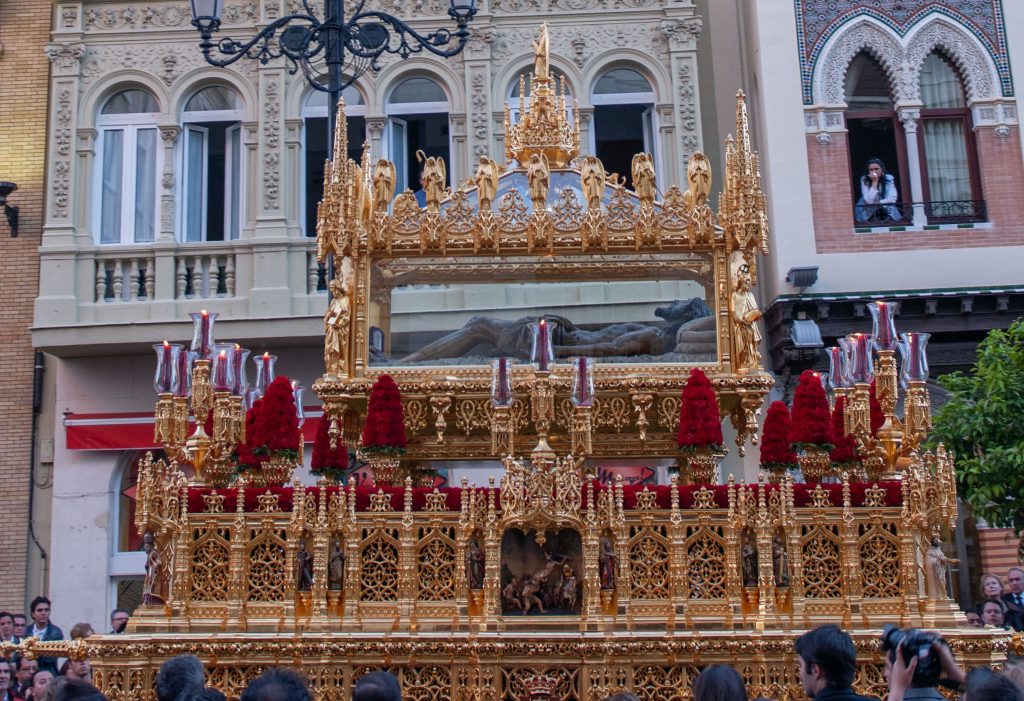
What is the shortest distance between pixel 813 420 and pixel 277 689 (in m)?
6.30

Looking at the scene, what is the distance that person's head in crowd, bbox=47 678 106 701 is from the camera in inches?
Result: 202

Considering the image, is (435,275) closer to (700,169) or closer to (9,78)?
(700,169)

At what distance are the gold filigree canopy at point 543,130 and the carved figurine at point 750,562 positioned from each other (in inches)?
179

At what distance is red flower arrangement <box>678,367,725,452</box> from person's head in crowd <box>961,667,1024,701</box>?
4824mm

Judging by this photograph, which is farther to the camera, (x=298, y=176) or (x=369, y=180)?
(x=298, y=176)

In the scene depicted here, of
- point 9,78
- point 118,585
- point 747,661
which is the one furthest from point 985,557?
point 9,78

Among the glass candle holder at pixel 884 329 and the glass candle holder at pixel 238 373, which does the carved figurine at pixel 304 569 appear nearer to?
the glass candle holder at pixel 238 373

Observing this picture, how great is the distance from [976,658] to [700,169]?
480cm

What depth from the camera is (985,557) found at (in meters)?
18.1

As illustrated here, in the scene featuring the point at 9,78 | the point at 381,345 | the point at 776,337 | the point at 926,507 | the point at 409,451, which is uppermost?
the point at 9,78

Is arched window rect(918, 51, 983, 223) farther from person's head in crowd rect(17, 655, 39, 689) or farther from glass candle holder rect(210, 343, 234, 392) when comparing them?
person's head in crowd rect(17, 655, 39, 689)

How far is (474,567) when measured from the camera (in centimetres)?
857

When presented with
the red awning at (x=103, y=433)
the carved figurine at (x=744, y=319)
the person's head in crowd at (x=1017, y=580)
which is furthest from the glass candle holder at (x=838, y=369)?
the red awning at (x=103, y=433)

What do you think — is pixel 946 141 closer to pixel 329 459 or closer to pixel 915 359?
pixel 915 359
